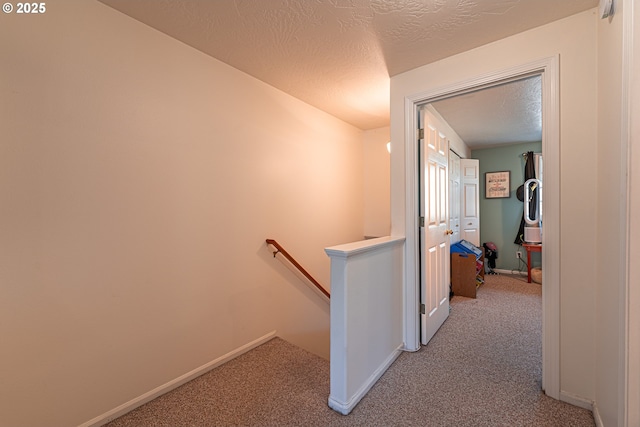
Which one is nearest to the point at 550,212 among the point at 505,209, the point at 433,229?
the point at 433,229

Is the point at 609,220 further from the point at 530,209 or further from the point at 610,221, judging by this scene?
the point at 530,209

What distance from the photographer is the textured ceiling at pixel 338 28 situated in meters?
1.48

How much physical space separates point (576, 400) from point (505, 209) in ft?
13.2

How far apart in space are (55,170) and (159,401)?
4.82 feet

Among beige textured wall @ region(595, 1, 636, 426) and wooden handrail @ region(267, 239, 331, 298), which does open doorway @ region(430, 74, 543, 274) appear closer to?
beige textured wall @ region(595, 1, 636, 426)

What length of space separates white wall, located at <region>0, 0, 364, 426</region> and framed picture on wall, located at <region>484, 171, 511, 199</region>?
14.5 ft

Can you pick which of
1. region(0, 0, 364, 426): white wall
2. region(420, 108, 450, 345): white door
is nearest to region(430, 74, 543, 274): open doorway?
region(420, 108, 450, 345): white door

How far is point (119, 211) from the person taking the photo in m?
1.54

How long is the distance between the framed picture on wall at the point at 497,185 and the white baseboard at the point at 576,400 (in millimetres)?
4053

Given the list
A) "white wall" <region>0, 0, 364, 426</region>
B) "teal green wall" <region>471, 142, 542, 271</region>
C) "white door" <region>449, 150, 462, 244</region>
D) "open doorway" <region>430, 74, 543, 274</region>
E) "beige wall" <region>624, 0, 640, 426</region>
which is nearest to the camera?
"beige wall" <region>624, 0, 640, 426</region>

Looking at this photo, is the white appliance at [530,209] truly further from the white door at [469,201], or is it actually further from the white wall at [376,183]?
the white wall at [376,183]

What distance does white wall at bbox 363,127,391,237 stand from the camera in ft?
12.1

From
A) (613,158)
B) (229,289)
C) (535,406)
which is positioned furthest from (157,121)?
(535,406)

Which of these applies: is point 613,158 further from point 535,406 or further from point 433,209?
point 535,406
